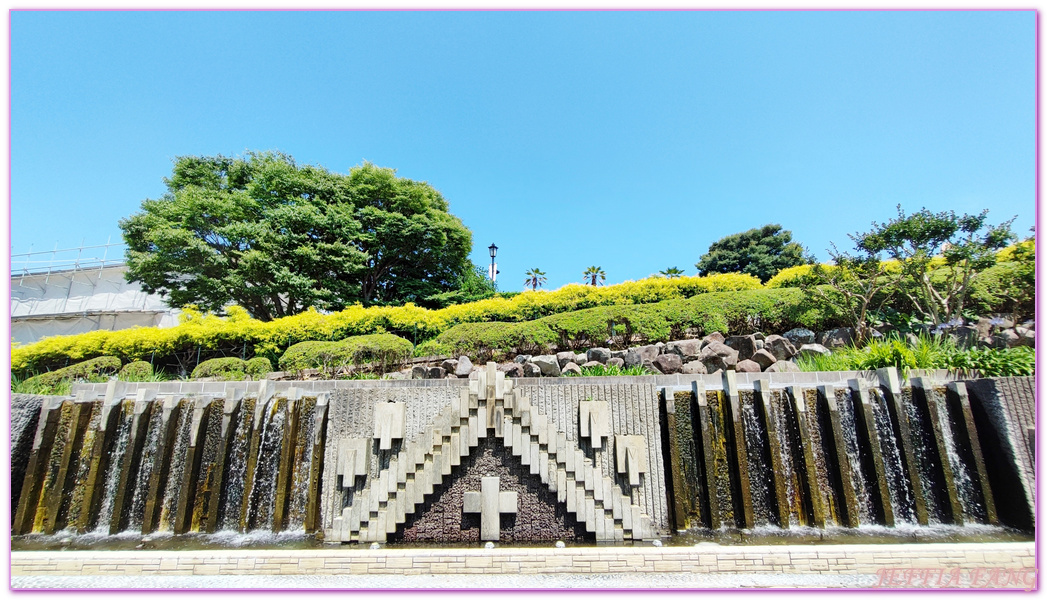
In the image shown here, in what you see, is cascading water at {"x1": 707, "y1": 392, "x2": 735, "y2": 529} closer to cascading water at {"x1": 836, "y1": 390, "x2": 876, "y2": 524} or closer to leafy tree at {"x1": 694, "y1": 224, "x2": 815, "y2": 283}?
cascading water at {"x1": 836, "y1": 390, "x2": 876, "y2": 524}

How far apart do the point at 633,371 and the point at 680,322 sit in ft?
11.7

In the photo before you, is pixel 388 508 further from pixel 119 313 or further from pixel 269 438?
pixel 119 313

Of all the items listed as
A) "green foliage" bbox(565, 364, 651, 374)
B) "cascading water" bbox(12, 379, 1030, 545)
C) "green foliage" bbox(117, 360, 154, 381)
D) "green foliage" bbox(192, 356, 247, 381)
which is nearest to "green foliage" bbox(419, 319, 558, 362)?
"green foliage" bbox(565, 364, 651, 374)

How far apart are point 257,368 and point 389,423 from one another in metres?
7.49

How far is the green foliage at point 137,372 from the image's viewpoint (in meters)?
12.4

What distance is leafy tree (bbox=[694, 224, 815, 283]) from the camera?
36.6 metres

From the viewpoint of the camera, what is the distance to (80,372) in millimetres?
12555

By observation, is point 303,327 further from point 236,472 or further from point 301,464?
point 301,464

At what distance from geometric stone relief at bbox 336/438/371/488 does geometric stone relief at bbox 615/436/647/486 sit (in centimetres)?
359

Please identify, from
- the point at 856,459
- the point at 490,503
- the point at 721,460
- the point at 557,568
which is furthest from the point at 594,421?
the point at 856,459

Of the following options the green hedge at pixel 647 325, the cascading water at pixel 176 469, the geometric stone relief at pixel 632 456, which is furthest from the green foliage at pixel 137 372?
the geometric stone relief at pixel 632 456

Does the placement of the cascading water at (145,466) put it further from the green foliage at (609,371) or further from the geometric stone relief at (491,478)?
the green foliage at (609,371)

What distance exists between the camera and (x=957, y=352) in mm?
9258

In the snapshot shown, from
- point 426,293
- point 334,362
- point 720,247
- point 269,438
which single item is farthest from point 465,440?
point 720,247
